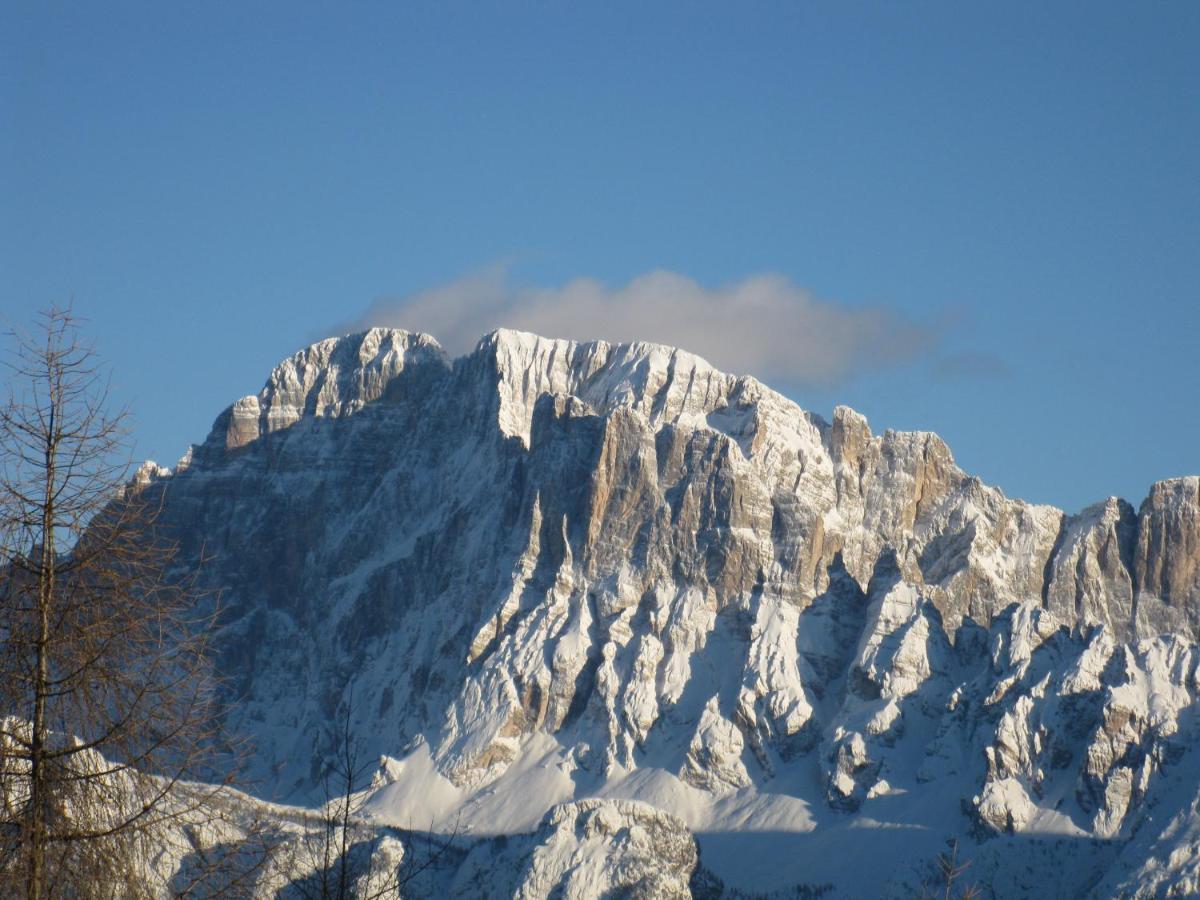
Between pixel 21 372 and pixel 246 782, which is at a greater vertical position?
pixel 21 372

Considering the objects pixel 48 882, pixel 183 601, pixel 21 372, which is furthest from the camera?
pixel 183 601

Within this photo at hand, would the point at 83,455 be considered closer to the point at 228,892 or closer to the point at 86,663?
the point at 86,663

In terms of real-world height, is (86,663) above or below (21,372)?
below

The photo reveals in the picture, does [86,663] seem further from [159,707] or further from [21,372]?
[21,372]

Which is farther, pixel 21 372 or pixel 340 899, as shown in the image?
pixel 340 899

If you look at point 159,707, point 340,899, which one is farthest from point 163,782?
point 340,899

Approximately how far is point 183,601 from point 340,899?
6.12 meters

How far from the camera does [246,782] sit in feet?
108

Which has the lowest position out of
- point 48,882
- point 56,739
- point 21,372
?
point 48,882

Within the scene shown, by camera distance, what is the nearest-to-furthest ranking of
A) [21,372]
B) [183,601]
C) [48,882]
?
[48,882]
[21,372]
[183,601]

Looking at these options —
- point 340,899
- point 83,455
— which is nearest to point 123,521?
point 83,455

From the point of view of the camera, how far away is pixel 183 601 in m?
34.4

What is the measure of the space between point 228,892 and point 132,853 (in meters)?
1.90

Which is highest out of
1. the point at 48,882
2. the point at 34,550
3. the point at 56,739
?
the point at 34,550
